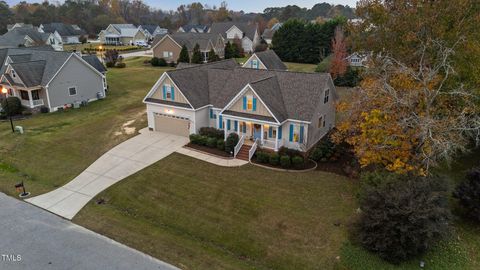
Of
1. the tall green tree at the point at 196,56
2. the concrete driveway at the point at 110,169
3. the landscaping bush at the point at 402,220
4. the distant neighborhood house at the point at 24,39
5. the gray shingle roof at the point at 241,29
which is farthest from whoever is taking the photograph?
the gray shingle roof at the point at 241,29

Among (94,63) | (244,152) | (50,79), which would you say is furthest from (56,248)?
(94,63)

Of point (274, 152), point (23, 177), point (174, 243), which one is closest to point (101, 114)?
point (23, 177)

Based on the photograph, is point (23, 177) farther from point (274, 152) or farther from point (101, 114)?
point (274, 152)

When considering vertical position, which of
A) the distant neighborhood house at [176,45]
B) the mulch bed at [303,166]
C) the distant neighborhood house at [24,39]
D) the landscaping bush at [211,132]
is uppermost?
the distant neighborhood house at [24,39]

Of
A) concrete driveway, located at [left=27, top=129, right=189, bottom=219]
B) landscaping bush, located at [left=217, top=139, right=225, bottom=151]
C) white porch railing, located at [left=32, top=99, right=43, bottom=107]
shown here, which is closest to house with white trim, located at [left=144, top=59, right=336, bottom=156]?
landscaping bush, located at [left=217, top=139, right=225, bottom=151]

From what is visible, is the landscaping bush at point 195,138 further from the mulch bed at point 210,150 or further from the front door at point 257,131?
the front door at point 257,131

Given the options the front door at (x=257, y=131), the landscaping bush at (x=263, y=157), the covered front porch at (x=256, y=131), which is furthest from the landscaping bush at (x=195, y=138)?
the landscaping bush at (x=263, y=157)
